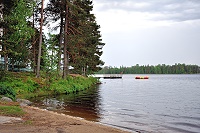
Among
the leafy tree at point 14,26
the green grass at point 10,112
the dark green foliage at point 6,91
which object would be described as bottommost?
the green grass at point 10,112

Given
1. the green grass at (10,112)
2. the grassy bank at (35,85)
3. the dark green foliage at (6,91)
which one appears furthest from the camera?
the grassy bank at (35,85)

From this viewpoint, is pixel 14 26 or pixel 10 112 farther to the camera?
pixel 14 26

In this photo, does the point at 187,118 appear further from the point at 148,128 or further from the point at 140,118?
the point at 148,128

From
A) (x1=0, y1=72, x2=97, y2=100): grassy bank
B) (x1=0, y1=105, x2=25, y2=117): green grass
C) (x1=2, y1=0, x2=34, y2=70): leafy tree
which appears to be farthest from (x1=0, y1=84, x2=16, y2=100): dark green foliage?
(x1=0, y1=105, x2=25, y2=117): green grass

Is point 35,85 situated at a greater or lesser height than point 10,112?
greater

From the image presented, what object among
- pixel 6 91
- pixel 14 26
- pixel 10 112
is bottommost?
pixel 10 112

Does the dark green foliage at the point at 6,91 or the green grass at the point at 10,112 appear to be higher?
the dark green foliage at the point at 6,91

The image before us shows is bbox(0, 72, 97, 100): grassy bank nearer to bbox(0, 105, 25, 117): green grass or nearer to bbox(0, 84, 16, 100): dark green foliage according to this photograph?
bbox(0, 84, 16, 100): dark green foliage

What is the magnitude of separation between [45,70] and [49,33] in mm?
5154

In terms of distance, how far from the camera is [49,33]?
30.9 m

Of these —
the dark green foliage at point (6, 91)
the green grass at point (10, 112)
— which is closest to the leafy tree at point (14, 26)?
the dark green foliage at point (6, 91)

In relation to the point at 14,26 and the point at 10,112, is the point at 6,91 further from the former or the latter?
the point at 10,112

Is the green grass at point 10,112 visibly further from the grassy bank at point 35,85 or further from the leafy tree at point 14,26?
the grassy bank at point 35,85

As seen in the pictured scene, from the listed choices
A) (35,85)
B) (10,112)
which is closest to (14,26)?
(35,85)
